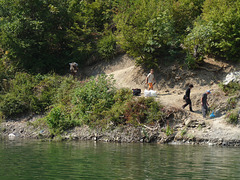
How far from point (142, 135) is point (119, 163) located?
25.2ft

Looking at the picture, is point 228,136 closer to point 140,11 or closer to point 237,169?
point 237,169

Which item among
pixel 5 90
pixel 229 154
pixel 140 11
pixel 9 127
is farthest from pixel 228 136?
pixel 5 90

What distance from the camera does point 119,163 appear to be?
12.6 meters

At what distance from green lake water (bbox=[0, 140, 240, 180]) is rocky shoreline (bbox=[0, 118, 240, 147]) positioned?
1.91 m

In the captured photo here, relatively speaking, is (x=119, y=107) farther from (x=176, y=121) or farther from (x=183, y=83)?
(x=183, y=83)

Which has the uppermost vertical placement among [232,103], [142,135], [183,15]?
[183,15]

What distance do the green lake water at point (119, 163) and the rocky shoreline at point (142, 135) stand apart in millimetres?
1907

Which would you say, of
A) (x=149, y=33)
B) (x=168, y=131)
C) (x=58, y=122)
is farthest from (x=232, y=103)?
(x=58, y=122)

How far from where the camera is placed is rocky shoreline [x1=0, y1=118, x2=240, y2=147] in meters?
18.9

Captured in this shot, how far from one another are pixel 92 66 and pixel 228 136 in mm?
16190

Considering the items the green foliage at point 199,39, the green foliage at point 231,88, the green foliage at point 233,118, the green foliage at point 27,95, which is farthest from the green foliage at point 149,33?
the green foliage at point 233,118

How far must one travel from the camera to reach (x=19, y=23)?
28.7m

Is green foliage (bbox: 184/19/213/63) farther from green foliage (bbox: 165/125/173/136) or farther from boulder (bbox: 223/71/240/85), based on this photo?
green foliage (bbox: 165/125/173/136)

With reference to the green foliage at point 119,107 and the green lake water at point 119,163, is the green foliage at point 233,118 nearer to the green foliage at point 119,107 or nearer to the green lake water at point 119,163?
the green lake water at point 119,163
